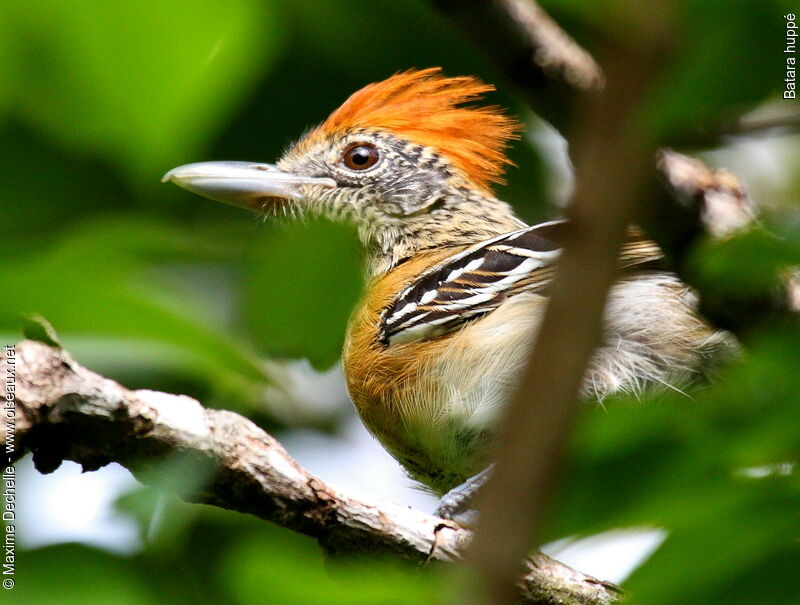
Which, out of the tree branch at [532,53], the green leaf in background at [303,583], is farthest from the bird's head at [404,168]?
the green leaf in background at [303,583]

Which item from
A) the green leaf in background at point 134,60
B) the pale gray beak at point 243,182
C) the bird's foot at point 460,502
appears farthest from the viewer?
the pale gray beak at point 243,182

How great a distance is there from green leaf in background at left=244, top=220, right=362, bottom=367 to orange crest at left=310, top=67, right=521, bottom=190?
363 cm

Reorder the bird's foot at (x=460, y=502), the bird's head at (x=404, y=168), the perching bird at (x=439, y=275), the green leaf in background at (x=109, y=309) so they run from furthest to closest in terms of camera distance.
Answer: the bird's head at (x=404, y=168) → the perching bird at (x=439, y=275) → the bird's foot at (x=460, y=502) → the green leaf in background at (x=109, y=309)

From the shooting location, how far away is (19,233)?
2604 millimetres

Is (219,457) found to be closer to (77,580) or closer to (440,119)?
(77,580)

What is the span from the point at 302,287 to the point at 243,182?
3316 mm

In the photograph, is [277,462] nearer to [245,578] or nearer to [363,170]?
[245,578]

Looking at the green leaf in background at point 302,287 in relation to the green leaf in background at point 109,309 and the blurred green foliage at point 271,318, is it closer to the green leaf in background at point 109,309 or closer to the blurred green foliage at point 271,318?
the blurred green foliage at point 271,318

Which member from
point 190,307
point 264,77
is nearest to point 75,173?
point 264,77

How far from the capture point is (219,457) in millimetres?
2357

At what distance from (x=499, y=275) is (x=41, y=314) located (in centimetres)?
326

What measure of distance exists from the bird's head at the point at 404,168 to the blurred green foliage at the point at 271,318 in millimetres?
3330

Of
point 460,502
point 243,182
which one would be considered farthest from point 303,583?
point 243,182

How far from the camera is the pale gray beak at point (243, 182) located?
4.56 metres
